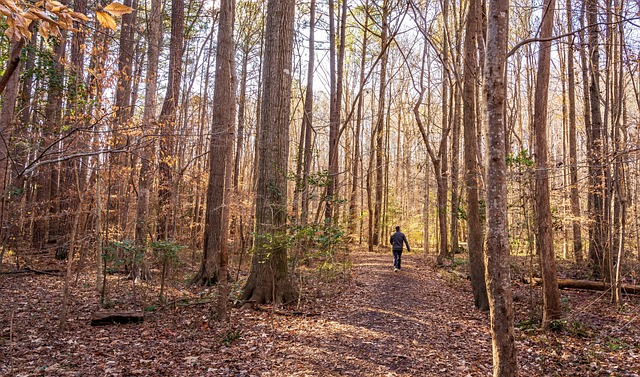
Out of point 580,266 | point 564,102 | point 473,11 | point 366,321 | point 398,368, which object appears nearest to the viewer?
point 398,368

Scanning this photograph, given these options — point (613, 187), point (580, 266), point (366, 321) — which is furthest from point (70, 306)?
point (580, 266)

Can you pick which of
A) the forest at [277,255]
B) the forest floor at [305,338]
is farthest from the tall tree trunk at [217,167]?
the forest floor at [305,338]

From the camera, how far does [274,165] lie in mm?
7762

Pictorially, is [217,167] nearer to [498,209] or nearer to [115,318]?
[115,318]

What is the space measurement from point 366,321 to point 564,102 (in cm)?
1547

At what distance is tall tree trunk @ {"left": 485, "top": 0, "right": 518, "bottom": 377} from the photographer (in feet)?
12.4

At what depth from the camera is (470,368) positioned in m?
5.13

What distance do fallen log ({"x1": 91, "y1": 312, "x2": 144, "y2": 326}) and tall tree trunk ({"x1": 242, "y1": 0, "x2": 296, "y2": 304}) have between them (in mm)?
1983

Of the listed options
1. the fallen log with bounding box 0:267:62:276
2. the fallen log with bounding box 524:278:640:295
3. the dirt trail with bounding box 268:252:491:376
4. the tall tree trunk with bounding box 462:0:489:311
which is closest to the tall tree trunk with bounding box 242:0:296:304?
the dirt trail with bounding box 268:252:491:376

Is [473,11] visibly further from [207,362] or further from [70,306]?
[70,306]

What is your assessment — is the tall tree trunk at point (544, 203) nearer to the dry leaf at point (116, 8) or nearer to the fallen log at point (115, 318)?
the dry leaf at point (116, 8)

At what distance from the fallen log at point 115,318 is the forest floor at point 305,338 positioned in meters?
0.14

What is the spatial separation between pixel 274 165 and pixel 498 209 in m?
4.80

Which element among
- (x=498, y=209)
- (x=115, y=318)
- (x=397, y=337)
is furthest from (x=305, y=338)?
(x=498, y=209)
